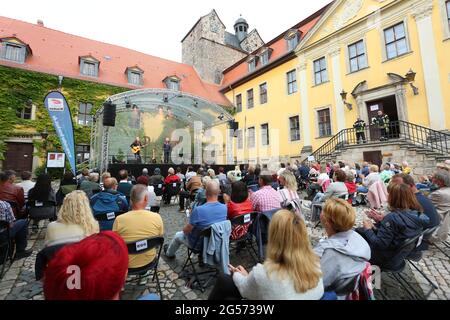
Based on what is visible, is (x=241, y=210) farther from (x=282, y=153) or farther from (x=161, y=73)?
(x=161, y=73)

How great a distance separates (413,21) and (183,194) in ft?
45.8

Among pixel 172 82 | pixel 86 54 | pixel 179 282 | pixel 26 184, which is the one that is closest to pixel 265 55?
pixel 172 82

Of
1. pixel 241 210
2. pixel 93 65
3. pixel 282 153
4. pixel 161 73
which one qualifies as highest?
pixel 161 73

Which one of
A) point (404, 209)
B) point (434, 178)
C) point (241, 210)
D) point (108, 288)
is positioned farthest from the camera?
point (434, 178)

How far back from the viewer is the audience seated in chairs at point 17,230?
10.8 feet

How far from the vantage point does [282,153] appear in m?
17.2

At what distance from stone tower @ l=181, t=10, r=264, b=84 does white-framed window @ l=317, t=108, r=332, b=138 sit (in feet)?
45.5

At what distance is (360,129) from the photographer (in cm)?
1186

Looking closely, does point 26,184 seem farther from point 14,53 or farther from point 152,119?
Result: point 14,53

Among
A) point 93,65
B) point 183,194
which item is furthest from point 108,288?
point 93,65

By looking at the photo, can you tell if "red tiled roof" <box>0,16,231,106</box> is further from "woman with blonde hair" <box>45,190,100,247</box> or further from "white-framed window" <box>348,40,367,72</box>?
"woman with blonde hair" <box>45,190,100,247</box>

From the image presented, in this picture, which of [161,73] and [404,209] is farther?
[161,73]

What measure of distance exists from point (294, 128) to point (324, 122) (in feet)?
8.02

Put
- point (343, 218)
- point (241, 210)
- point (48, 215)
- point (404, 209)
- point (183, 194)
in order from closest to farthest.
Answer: point (343, 218), point (404, 209), point (241, 210), point (48, 215), point (183, 194)
